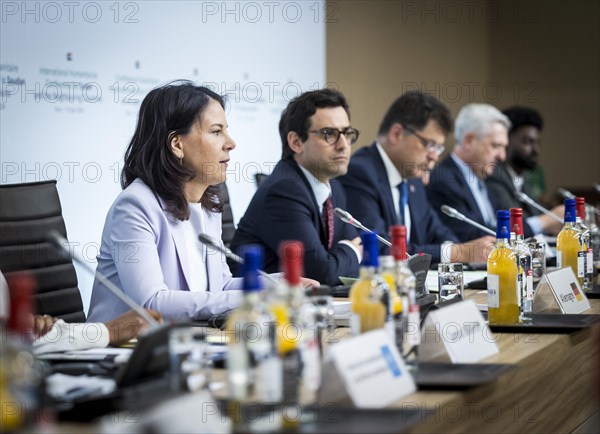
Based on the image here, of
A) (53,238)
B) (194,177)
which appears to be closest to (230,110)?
(194,177)

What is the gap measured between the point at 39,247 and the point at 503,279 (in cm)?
128

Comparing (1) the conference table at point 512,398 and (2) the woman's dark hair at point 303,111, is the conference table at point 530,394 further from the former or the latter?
(2) the woman's dark hair at point 303,111

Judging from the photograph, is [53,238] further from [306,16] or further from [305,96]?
[306,16]

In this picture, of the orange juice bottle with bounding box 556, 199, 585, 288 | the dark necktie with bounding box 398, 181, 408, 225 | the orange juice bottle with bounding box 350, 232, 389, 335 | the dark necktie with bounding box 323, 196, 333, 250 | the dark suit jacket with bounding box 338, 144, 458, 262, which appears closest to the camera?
the orange juice bottle with bounding box 350, 232, 389, 335

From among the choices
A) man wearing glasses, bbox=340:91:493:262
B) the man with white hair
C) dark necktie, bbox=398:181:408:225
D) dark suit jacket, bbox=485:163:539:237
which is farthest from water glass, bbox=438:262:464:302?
dark suit jacket, bbox=485:163:539:237

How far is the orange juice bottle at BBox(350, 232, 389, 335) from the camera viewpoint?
1611 mm

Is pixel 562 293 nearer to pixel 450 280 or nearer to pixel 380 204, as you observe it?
pixel 450 280

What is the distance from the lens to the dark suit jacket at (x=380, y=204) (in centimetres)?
390

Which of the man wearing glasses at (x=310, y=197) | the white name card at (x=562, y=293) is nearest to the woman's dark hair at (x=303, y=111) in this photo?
the man wearing glasses at (x=310, y=197)

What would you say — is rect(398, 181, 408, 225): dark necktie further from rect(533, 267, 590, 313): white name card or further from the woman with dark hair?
rect(533, 267, 590, 313): white name card

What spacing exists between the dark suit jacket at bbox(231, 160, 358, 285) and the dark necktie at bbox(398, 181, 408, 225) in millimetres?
772

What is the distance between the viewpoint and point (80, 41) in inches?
150

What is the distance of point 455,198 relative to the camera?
4883 millimetres

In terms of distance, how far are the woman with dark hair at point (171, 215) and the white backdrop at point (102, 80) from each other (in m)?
0.99
